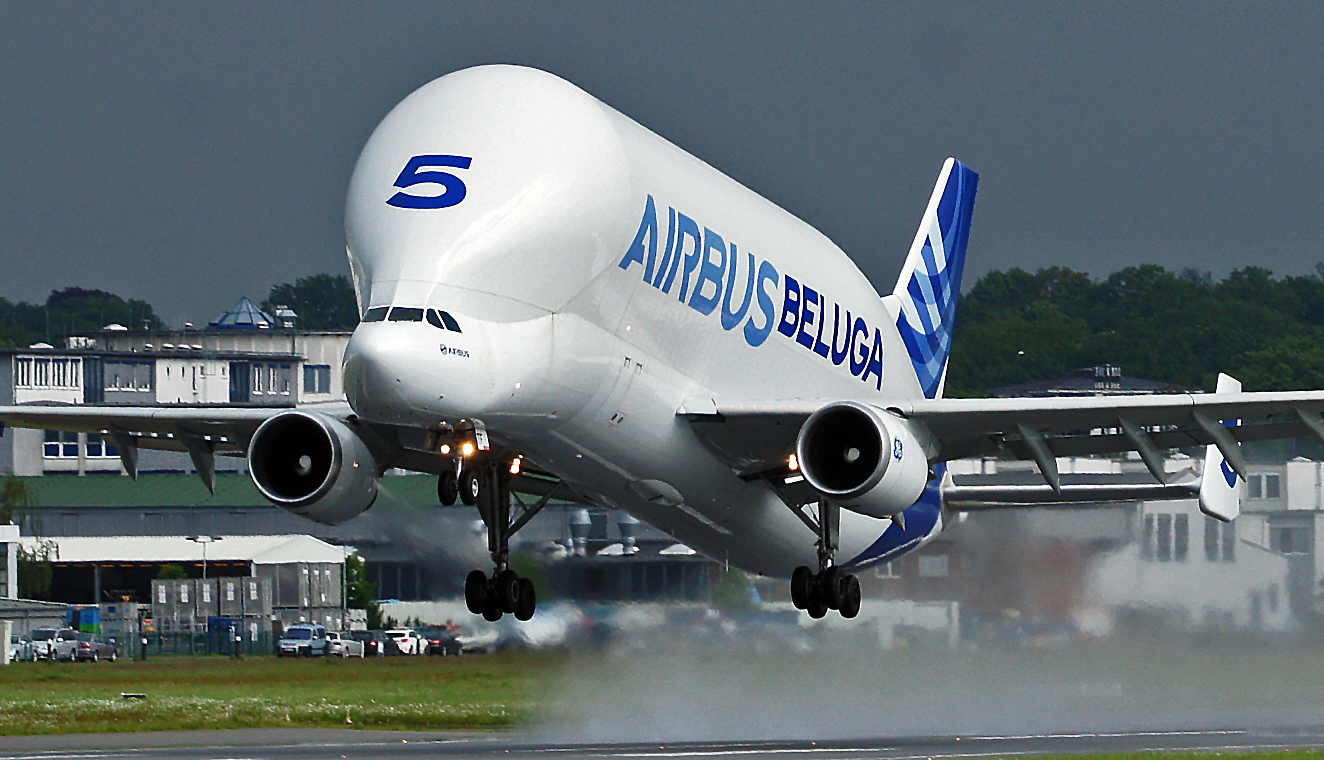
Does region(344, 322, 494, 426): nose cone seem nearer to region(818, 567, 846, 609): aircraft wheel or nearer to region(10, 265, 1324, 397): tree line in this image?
region(818, 567, 846, 609): aircraft wheel

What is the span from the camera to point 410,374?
2517 cm

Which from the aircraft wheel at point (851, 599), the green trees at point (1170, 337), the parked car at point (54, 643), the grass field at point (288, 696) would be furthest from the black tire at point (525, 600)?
the green trees at point (1170, 337)

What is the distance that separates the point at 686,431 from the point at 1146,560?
1507 centimetres

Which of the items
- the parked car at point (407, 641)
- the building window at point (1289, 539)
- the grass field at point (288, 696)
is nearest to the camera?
the building window at point (1289, 539)

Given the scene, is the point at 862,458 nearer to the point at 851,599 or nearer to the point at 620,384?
the point at 620,384

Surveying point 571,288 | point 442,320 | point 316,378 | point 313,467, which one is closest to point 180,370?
point 316,378

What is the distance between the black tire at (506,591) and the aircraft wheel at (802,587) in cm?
416

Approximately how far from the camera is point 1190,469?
4341 centimetres

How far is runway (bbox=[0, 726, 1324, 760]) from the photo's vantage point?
35.8m

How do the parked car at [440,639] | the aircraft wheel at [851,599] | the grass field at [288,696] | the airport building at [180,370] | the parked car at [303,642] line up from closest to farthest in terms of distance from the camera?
1. the aircraft wheel at [851,599]
2. the grass field at [288,696]
3. the parked car at [440,639]
4. the parked car at [303,642]
5. the airport building at [180,370]

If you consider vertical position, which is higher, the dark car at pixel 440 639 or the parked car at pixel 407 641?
the dark car at pixel 440 639

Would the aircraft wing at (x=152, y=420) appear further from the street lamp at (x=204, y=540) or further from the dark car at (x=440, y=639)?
the street lamp at (x=204, y=540)

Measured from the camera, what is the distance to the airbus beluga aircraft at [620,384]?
2627 cm

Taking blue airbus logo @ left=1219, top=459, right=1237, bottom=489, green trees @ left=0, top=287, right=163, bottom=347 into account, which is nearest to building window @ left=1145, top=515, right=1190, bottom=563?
blue airbus logo @ left=1219, top=459, right=1237, bottom=489
